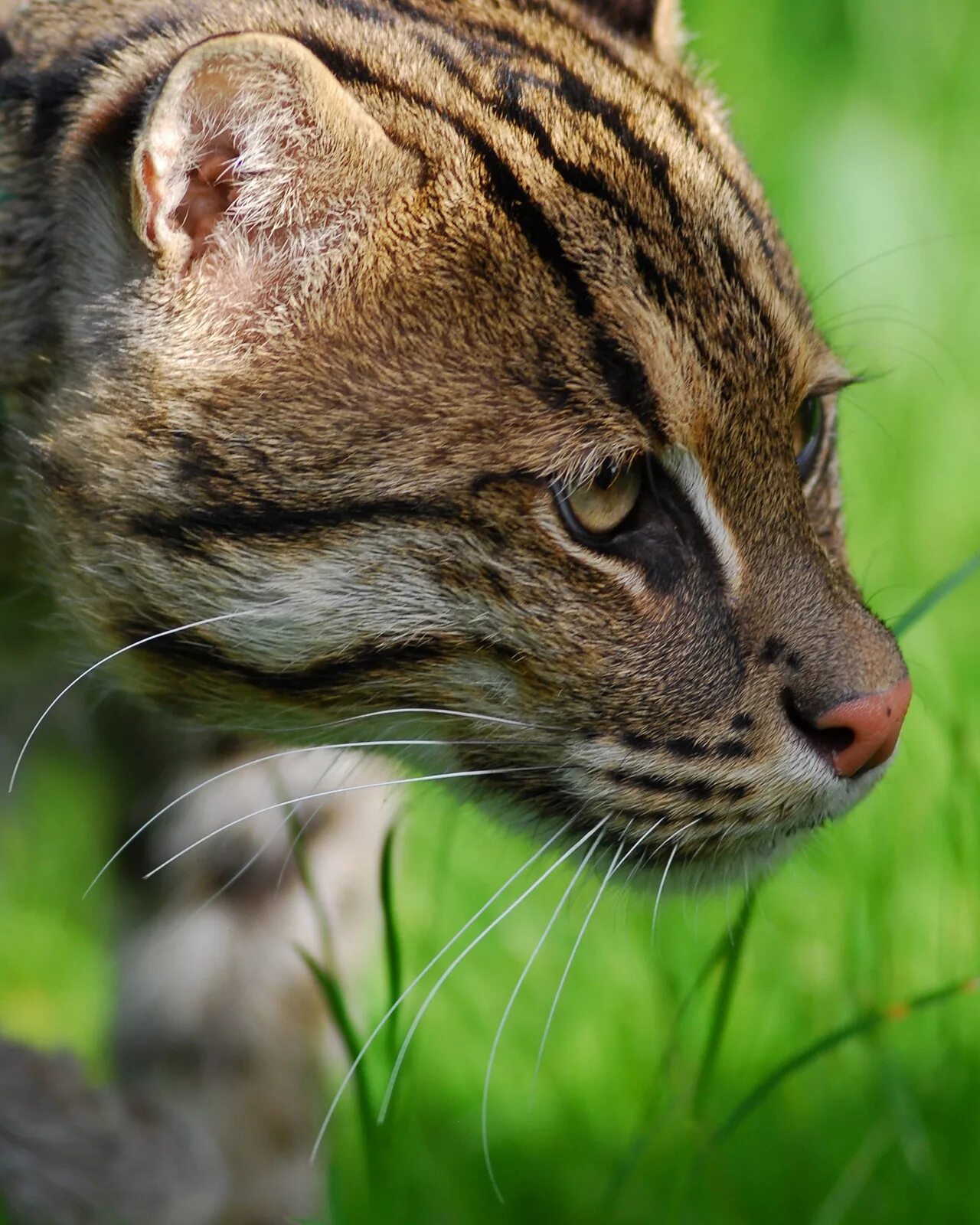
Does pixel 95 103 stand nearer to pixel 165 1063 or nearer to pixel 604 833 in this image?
pixel 604 833

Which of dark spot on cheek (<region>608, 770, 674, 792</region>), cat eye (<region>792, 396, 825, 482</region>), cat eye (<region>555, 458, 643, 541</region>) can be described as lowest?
dark spot on cheek (<region>608, 770, 674, 792</region>)

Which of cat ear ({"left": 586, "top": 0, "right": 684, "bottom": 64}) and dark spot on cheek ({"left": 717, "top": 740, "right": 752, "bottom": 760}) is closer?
dark spot on cheek ({"left": 717, "top": 740, "right": 752, "bottom": 760})

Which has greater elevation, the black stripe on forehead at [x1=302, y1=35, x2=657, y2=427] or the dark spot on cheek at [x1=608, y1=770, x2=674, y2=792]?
the black stripe on forehead at [x1=302, y1=35, x2=657, y2=427]

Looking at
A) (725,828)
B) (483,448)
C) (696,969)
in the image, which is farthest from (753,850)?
(696,969)

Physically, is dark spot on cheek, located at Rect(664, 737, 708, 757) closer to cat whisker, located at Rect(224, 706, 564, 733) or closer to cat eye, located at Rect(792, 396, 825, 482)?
cat whisker, located at Rect(224, 706, 564, 733)

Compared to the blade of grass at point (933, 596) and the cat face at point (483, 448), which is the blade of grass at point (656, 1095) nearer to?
the cat face at point (483, 448)

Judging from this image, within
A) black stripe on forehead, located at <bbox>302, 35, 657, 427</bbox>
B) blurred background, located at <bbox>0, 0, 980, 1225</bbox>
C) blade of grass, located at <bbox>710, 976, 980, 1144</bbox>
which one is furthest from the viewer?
blurred background, located at <bbox>0, 0, 980, 1225</bbox>

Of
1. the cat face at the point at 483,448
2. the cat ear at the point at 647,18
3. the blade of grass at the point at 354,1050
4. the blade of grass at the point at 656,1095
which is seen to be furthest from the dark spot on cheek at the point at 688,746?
the cat ear at the point at 647,18

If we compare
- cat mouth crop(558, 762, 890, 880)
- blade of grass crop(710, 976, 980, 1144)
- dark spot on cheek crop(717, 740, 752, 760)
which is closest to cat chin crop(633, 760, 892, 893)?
cat mouth crop(558, 762, 890, 880)
